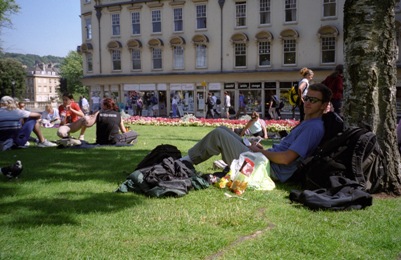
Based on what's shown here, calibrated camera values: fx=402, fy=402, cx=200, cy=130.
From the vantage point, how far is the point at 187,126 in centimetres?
2056

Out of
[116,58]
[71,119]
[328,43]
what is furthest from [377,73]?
[116,58]

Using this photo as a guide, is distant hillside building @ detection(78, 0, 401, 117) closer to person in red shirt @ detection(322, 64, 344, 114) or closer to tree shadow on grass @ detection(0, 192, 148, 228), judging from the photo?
person in red shirt @ detection(322, 64, 344, 114)

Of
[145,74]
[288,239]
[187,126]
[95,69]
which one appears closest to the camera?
[288,239]

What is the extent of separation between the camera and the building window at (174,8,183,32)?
35625 millimetres

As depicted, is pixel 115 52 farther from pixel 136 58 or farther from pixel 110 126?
pixel 110 126

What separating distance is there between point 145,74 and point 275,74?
12.0m

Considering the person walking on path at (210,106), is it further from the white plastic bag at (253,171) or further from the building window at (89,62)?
the white plastic bag at (253,171)

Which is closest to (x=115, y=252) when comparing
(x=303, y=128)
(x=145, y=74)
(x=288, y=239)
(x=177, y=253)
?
(x=177, y=253)

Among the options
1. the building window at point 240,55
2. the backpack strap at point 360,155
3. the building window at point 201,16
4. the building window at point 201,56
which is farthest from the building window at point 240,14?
the backpack strap at point 360,155

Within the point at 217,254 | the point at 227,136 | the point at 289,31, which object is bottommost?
the point at 217,254

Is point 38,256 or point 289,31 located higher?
Result: point 289,31

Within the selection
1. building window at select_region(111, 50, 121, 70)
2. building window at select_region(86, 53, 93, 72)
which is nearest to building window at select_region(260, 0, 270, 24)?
building window at select_region(111, 50, 121, 70)

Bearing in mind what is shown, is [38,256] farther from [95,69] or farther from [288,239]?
[95,69]

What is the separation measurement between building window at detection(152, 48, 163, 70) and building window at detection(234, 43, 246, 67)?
288 inches
